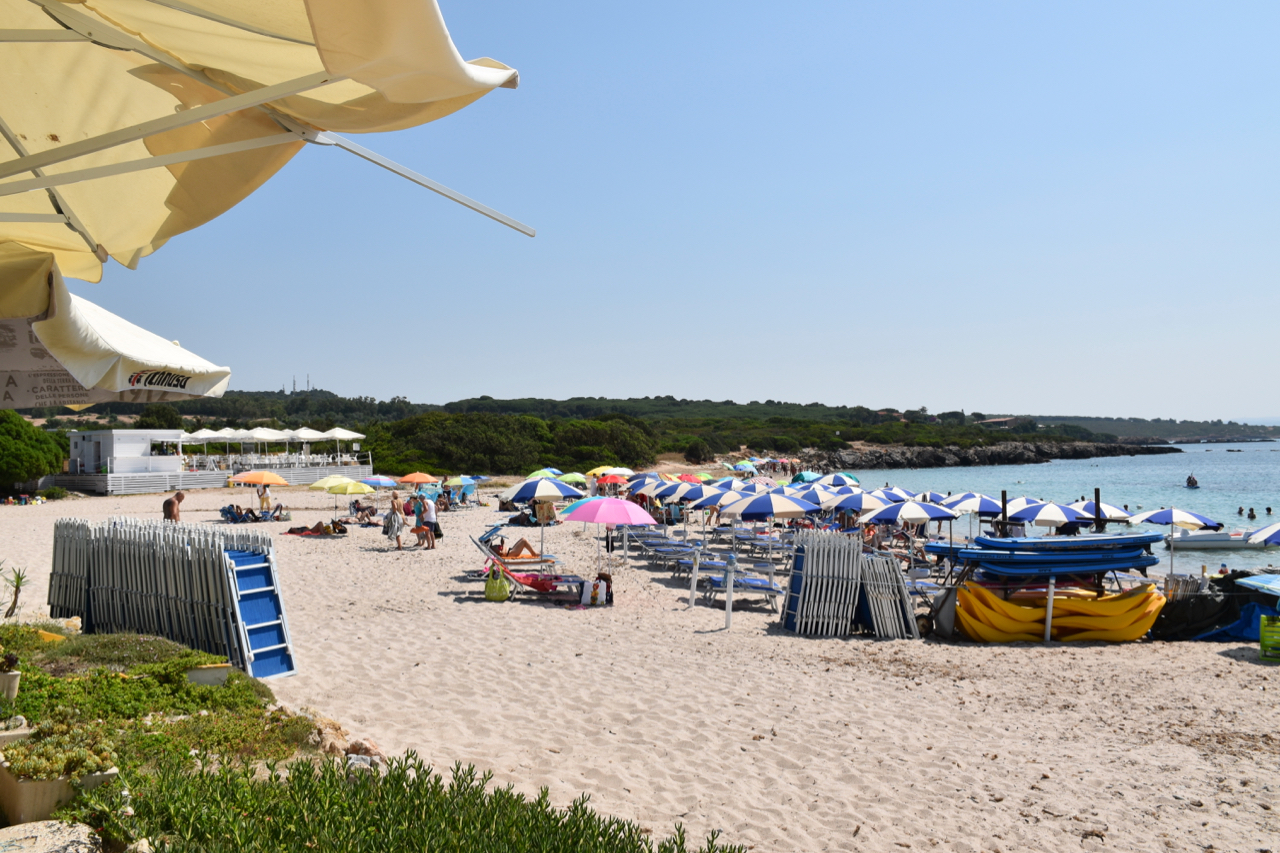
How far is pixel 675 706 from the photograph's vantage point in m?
6.98

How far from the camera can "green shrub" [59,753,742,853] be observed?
296 cm

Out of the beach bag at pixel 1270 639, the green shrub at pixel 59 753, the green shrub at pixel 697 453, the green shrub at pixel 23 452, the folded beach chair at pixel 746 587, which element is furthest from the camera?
the green shrub at pixel 697 453

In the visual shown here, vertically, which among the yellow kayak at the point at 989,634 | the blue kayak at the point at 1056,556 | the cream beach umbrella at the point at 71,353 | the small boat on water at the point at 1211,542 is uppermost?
the cream beach umbrella at the point at 71,353

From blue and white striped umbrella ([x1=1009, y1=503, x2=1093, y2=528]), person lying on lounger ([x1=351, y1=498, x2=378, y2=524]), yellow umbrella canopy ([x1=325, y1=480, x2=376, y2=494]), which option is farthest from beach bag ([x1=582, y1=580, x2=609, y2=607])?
person lying on lounger ([x1=351, y1=498, x2=378, y2=524])

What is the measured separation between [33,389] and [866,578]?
915 cm

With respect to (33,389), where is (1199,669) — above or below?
below

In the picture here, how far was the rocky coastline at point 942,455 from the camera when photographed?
273ft

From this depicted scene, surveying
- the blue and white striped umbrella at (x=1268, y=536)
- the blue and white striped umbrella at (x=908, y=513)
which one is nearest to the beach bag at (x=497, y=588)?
the blue and white striped umbrella at (x=908, y=513)

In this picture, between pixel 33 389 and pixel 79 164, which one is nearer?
pixel 79 164

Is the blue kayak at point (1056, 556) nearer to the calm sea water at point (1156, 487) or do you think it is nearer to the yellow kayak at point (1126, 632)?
the yellow kayak at point (1126, 632)

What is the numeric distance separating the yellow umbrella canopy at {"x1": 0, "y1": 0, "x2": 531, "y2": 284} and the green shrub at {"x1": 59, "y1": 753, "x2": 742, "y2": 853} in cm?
233

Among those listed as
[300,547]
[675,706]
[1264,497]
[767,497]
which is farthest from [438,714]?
[1264,497]

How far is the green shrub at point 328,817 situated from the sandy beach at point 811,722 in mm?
1660

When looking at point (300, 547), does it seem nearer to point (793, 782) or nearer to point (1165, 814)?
point (793, 782)
